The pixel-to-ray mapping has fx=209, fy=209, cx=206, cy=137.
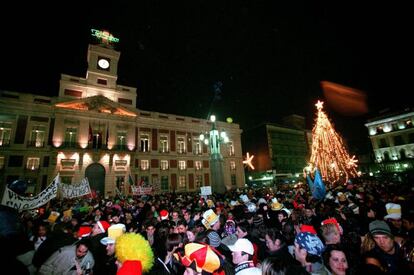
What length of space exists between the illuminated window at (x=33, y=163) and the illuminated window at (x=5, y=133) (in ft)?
10.4

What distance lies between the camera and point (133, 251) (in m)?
2.95

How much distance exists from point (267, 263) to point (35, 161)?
3347 centimetres

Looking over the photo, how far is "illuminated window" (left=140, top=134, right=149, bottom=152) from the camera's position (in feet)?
116

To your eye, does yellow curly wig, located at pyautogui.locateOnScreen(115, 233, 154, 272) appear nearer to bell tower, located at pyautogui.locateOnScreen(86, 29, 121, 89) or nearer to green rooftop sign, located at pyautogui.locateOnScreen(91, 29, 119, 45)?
bell tower, located at pyautogui.locateOnScreen(86, 29, 121, 89)

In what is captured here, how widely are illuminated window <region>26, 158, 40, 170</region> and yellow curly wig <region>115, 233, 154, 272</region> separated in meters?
31.3

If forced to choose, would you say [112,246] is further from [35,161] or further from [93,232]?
[35,161]

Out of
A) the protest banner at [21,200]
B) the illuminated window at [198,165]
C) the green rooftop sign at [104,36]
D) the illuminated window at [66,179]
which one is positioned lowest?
the protest banner at [21,200]

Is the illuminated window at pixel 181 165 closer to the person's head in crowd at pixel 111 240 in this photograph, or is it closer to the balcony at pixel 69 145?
the balcony at pixel 69 145

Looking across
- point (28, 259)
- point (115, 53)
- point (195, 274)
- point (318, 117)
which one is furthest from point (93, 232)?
point (115, 53)

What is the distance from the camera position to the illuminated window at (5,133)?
1023 inches

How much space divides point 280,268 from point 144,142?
35392 millimetres

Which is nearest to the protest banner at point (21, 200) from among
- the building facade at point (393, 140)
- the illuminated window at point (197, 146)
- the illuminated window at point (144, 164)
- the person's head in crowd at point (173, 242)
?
the person's head in crowd at point (173, 242)

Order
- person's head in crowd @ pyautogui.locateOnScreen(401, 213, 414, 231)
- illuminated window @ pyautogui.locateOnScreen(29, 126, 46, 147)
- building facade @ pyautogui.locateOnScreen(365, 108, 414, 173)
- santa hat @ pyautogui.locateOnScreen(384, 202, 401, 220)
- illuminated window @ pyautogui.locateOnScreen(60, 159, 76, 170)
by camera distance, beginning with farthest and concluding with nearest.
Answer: building facade @ pyautogui.locateOnScreen(365, 108, 414, 173), illuminated window @ pyautogui.locateOnScreen(60, 159, 76, 170), illuminated window @ pyautogui.locateOnScreen(29, 126, 46, 147), santa hat @ pyautogui.locateOnScreen(384, 202, 401, 220), person's head in crowd @ pyautogui.locateOnScreen(401, 213, 414, 231)

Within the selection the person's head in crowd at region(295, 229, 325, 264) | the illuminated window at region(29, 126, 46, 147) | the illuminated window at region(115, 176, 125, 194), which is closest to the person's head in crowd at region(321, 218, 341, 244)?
the person's head in crowd at region(295, 229, 325, 264)
